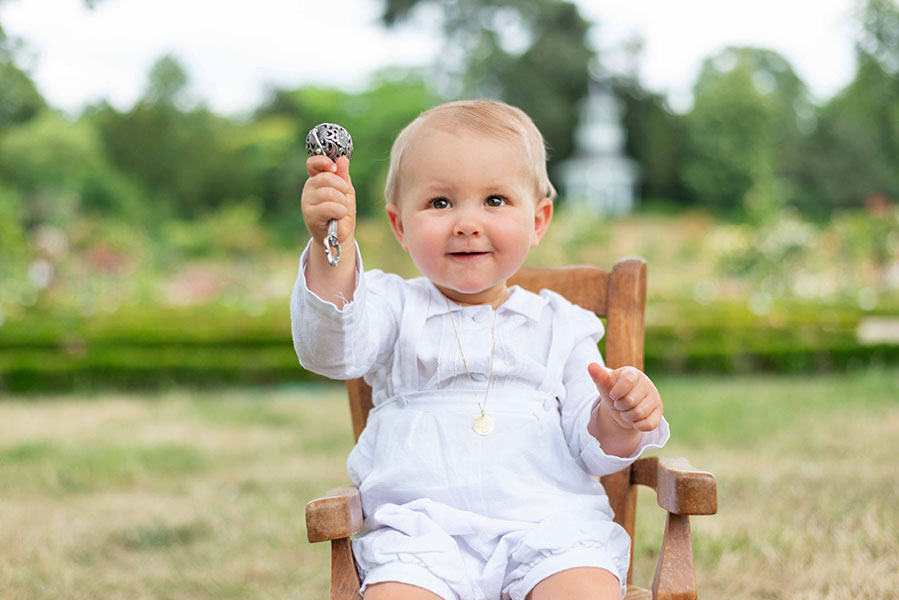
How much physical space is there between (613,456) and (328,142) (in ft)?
2.58

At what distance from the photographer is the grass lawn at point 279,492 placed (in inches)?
113

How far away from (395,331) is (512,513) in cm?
44

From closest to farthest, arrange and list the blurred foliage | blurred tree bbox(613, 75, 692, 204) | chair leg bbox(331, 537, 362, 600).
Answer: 1. chair leg bbox(331, 537, 362, 600)
2. the blurred foliage
3. blurred tree bbox(613, 75, 692, 204)

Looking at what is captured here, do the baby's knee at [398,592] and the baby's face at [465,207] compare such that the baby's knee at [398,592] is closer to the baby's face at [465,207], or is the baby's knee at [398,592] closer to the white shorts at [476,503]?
the white shorts at [476,503]

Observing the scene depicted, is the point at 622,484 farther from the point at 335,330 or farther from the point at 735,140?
the point at 735,140

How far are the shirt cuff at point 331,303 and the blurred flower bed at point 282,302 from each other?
647 centimetres

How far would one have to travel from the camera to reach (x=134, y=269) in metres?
12.3

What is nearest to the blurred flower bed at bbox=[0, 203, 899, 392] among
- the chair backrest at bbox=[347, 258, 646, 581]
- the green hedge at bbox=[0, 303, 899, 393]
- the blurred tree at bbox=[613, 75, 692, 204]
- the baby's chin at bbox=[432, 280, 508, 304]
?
the green hedge at bbox=[0, 303, 899, 393]

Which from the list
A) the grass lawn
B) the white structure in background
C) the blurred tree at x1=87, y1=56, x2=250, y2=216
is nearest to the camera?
the grass lawn

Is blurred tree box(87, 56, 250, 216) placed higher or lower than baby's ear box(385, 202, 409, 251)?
higher

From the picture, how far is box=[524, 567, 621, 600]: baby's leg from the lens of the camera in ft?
4.81

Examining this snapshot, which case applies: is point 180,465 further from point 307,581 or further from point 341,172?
point 341,172

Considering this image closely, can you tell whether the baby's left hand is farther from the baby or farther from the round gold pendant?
the round gold pendant

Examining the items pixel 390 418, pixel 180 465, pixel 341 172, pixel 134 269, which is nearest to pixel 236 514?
pixel 180 465
